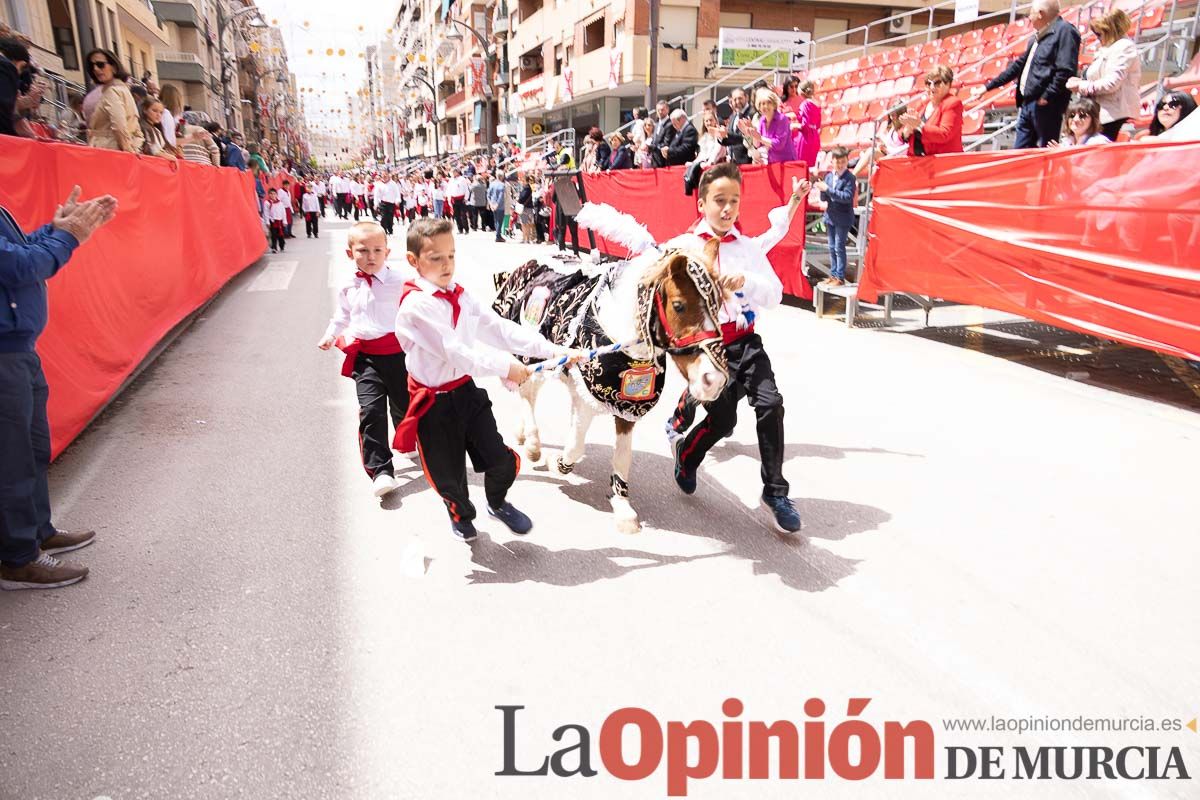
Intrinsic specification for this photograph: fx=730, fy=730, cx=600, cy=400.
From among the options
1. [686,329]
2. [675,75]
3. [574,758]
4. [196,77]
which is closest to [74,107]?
[686,329]

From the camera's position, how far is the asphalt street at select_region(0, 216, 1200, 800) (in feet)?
7.80

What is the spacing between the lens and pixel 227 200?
13.9 meters

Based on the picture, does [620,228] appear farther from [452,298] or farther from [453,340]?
[453,340]

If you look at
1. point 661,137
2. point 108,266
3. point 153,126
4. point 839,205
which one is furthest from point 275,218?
point 839,205

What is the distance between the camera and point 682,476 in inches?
169

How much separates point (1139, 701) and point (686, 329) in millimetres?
2124

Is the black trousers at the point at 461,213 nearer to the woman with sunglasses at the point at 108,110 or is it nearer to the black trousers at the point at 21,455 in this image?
the woman with sunglasses at the point at 108,110

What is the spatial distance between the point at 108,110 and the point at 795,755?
404 inches

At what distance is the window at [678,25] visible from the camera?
29844 mm

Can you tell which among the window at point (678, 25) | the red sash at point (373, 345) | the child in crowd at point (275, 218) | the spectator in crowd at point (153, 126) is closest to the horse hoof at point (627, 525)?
the red sash at point (373, 345)

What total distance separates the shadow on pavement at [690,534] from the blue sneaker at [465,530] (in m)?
0.09

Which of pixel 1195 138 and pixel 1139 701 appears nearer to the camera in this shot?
pixel 1139 701

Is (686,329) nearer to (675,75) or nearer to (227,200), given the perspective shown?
(227,200)

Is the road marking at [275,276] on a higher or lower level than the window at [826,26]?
lower
